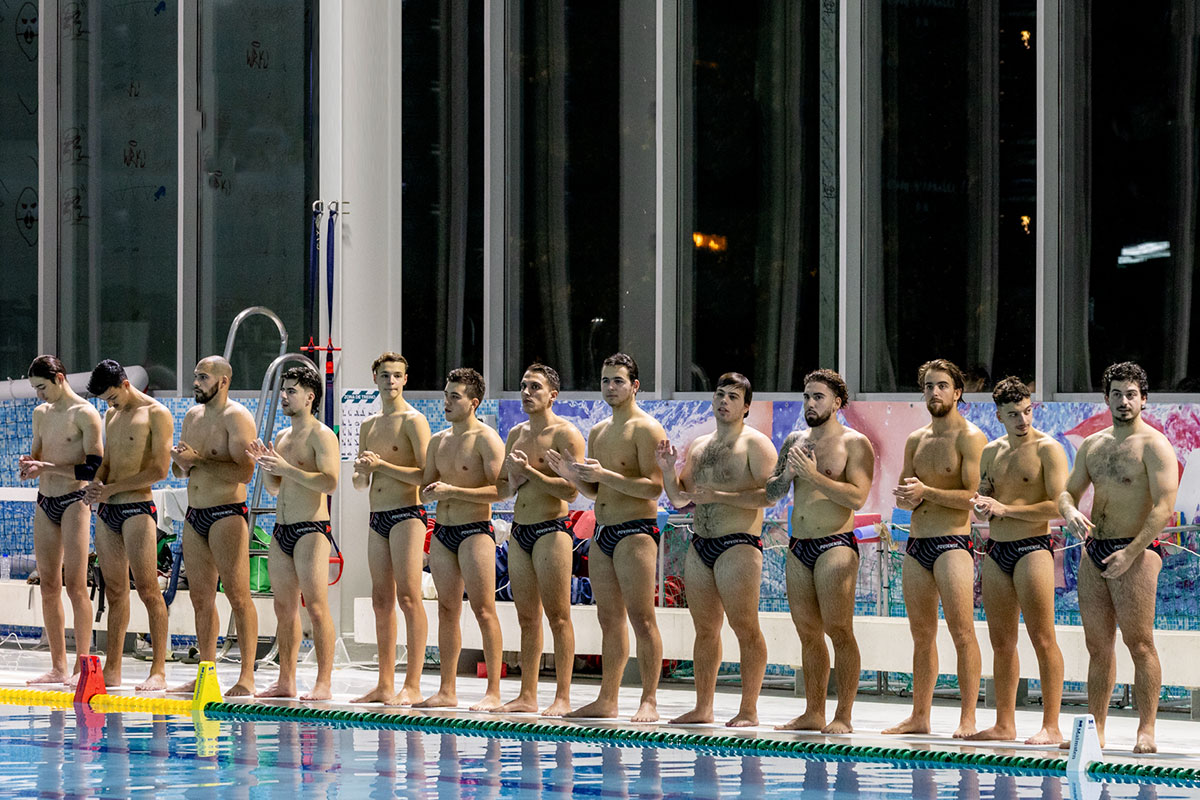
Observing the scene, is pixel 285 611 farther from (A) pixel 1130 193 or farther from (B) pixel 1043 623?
(A) pixel 1130 193

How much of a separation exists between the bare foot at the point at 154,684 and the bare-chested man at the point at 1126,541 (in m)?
6.02

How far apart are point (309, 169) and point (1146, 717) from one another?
32.5ft

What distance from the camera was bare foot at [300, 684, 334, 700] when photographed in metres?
11.4

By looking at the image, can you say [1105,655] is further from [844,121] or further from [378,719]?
[844,121]

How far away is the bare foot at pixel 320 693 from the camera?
37.5ft

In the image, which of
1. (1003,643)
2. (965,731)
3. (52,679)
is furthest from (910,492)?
(52,679)

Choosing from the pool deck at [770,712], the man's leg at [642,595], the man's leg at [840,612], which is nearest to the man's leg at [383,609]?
the pool deck at [770,712]

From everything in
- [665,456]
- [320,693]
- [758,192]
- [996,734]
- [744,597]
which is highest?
[758,192]

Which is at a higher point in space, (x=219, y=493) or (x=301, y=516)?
(x=219, y=493)

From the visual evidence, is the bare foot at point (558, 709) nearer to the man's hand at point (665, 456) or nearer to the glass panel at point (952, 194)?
the man's hand at point (665, 456)

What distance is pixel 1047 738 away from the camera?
9.37 metres

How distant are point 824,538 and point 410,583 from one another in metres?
2.72

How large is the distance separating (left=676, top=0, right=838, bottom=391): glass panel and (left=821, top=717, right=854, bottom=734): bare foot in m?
4.58

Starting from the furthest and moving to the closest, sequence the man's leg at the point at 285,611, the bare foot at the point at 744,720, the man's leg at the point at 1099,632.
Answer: the man's leg at the point at 285,611 < the bare foot at the point at 744,720 < the man's leg at the point at 1099,632
